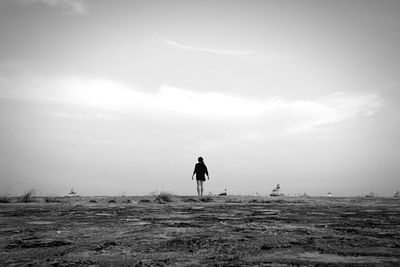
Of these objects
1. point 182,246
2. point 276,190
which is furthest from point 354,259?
point 276,190

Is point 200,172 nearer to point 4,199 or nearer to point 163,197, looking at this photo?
point 163,197

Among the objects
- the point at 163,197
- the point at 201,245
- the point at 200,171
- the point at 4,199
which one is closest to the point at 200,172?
the point at 200,171

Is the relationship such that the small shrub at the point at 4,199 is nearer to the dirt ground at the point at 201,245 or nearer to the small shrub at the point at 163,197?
the small shrub at the point at 163,197

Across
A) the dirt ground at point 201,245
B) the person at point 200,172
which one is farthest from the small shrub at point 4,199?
the person at point 200,172

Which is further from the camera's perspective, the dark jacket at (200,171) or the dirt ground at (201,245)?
the dark jacket at (200,171)

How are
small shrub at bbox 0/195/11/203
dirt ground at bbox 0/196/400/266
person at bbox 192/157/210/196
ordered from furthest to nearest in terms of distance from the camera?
person at bbox 192/157/210/196
small shrub at bbox 0/195/11/203
dirt ground at bbox 0/196/400/266

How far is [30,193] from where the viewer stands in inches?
449

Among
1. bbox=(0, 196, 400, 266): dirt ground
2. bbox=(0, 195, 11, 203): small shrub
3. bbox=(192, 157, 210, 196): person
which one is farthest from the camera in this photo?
bbox=(192, 157, 210, 196): person

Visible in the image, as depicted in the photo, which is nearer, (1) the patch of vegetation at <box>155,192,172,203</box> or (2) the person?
(1) the patch of vegetation at <box>155,192,172,203</box>

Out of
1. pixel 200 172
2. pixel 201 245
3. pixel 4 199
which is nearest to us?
pixel 201 245

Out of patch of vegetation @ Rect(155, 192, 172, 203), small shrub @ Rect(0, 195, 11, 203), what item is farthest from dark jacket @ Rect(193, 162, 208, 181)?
small shrub @ Rect(0, 195, 11, 203)

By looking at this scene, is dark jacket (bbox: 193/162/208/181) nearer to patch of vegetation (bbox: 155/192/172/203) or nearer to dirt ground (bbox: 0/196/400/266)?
patch of vegetation (bbox: 155/192/172/203)

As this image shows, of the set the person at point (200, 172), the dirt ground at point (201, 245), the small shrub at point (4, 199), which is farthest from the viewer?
the person at point (200, 172)

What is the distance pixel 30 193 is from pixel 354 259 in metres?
11.5
